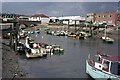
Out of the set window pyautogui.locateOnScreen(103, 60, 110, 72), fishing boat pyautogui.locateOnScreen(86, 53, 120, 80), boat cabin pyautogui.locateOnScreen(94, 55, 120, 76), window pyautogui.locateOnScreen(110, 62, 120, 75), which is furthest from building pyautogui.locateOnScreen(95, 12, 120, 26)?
window pyautogui.locateOnScreen(110, 62, 120, 75)

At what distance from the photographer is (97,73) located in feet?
85.5

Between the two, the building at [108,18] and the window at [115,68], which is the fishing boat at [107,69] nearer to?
the window at [115,68]

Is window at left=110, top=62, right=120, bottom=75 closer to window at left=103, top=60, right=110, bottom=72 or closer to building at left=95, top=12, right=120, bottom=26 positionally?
window at left=103, top=60, right=110, bottom=72

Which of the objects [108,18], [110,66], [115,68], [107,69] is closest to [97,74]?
[107,69]

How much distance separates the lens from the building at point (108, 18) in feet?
343

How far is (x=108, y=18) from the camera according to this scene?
107625 millimetres

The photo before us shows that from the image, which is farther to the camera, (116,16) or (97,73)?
(116,16)

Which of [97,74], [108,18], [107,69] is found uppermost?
[108,18]

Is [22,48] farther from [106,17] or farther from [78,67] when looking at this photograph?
[106,17]

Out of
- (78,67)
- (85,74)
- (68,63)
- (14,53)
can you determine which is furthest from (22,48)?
(85,74)

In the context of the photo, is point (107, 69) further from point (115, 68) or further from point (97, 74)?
point (97, 74)

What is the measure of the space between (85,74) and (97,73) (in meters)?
4.56

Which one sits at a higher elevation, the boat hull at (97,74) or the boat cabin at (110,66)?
the boat cabin at (110,66)

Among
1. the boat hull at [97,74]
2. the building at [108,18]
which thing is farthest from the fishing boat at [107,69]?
the building at [108,18]
